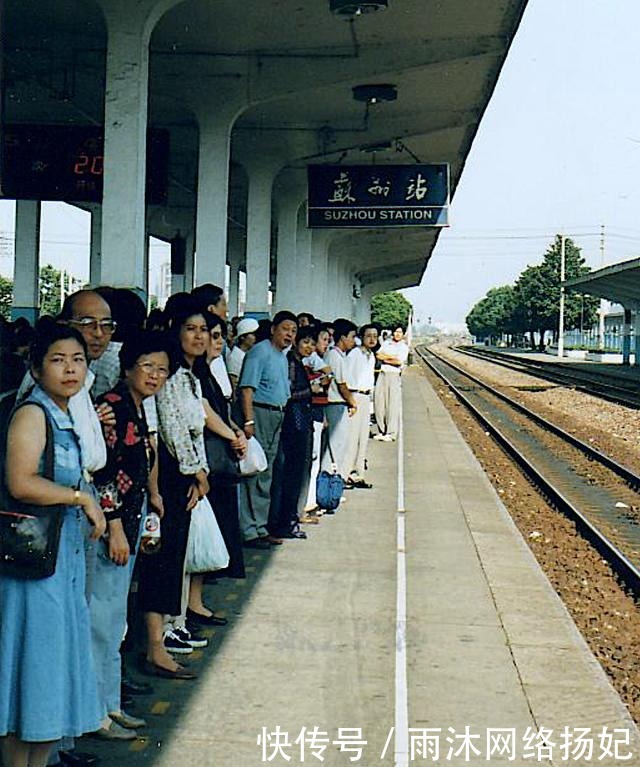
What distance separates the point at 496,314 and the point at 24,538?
15143 centimetres

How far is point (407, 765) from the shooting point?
4531 mm

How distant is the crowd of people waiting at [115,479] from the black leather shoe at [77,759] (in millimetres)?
18

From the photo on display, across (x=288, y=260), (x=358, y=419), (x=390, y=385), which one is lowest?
(x=358, y=419)

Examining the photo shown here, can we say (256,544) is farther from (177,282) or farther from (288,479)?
(177,282)

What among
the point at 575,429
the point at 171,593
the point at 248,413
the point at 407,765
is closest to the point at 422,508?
the point at 248,413

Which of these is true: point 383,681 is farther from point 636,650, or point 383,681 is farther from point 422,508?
point 422,508

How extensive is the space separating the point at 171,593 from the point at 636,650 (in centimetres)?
329

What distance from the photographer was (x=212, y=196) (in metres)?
13.1

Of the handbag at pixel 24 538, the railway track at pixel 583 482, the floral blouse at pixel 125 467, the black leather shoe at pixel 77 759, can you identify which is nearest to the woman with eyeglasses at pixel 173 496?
the floral blouse at pixel 125 467

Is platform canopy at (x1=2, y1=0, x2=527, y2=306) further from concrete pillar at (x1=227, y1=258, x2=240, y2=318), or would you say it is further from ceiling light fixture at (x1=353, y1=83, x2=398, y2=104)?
concrete pillar at (x1=227, y1=258, x2=240, y2=318)

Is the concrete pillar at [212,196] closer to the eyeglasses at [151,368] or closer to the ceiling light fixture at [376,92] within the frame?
the ceiling light fixture at [376,92]

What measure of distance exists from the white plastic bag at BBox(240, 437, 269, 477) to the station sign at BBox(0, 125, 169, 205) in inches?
197

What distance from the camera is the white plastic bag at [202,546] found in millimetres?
5785

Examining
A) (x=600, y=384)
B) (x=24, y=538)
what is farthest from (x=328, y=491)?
(x=600, y=384)
